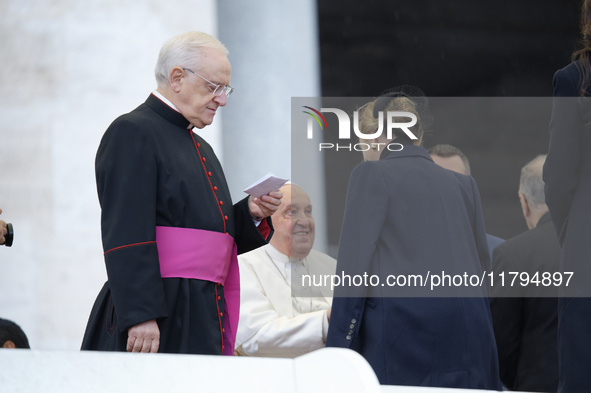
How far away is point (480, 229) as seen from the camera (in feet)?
9.55

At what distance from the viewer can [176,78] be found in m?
2.65


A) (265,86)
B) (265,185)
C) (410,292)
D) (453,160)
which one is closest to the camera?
(265,185)

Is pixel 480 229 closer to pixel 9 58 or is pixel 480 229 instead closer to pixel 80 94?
pixel 80 94

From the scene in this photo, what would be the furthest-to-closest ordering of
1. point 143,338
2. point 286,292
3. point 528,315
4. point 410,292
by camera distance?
point 286,292
point 528,315
point 410,292
point 143,338

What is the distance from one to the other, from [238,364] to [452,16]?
3.11 metres

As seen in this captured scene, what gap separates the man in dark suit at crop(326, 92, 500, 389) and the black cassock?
0.37 metres

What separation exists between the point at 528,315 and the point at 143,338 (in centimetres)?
162

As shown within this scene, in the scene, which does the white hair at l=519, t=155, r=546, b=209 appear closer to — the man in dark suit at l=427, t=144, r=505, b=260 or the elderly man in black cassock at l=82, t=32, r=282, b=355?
the man in dark suit at l=427, t=144, r=505, b=260

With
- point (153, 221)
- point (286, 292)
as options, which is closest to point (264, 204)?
point (153, 221)

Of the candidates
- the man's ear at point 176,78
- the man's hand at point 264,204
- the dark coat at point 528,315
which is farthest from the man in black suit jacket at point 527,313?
the man's ear at point 176,78

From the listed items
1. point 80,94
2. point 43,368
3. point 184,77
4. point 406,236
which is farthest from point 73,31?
point 43,368

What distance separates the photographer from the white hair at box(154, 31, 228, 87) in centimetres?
265

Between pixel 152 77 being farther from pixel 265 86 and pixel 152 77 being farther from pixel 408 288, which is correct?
pixel 408 288

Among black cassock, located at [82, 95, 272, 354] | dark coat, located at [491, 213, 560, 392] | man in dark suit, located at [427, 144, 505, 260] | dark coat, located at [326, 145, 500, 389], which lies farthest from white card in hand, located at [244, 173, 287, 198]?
man in dark suit, located at [427, 144, 505, 260]
